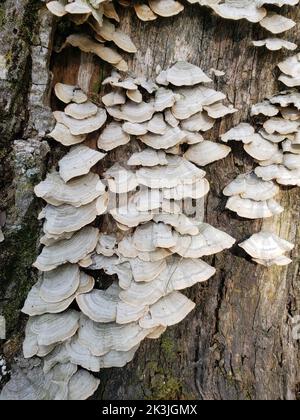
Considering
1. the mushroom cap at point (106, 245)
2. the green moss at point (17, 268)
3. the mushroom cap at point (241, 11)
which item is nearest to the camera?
the mushroom cap at point (241, 11)

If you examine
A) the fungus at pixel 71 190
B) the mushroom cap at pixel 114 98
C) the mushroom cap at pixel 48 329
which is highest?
the mushroom cap at pixel 114 98

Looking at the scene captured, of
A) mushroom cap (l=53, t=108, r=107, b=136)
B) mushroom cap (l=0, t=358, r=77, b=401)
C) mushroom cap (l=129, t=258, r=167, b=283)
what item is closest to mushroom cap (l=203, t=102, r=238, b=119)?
mushroom cap (l=53, t=108, r=107, b=136)

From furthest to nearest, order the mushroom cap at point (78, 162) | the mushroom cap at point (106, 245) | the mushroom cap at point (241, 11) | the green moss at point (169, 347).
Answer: the green moss at point (169, 347), the mushroom cap at point (106, 245), the mushroom cap at point (78, 162), the mushroom cap at point (241, 11)

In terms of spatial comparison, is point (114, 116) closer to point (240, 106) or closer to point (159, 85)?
point (159, 85)

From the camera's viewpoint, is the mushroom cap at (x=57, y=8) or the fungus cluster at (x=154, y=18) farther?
the fungus cluster at (x=154, y=18)

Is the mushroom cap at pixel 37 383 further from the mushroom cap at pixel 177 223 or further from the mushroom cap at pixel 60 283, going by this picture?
the mushroom cap at pixel 177 223

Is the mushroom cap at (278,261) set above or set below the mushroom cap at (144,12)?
below

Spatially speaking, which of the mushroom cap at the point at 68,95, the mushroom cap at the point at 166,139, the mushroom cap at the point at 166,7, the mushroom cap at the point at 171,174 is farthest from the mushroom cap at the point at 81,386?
the mushroom cap at the point at 166,7

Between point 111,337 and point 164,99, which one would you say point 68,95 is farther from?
point 111,337
